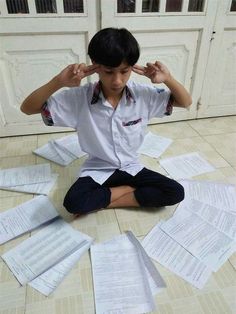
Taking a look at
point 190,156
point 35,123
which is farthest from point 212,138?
point 35,123

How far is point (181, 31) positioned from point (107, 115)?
925 millimetres

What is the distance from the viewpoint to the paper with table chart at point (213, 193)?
1.12 metres

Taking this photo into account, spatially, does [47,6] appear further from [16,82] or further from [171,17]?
[171,17]

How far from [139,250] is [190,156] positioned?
71 cm

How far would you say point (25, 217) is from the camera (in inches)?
41.3

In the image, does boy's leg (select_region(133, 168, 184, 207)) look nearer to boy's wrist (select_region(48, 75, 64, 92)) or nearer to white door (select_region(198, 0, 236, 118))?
boy's wrist (select_region(48, 75, 64, 92))

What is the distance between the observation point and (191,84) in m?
1.73

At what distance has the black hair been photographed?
773 millimetres

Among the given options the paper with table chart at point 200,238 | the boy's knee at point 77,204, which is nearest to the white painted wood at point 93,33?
the boy's knee at point 77,204

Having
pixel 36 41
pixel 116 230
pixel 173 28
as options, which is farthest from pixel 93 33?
pixel 116 230

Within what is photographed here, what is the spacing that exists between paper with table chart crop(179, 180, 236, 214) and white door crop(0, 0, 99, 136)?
0.93 metres

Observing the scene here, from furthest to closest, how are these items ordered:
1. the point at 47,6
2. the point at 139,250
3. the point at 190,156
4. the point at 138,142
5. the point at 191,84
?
the point at 191,84 → the point at 190,156 → the point at 47,6 → the point at 138,142 → the point at 139,250

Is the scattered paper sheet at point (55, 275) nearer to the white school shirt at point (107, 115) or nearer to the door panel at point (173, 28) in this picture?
the white school shirt at point (107, 115)

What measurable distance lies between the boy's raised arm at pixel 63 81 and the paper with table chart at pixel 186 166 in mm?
695
